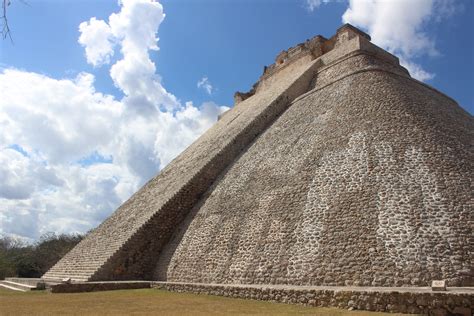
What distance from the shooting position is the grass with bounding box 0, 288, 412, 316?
6.80m

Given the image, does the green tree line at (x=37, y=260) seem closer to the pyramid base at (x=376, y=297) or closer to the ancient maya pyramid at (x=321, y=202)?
the ancient maya pyramid at (x=321, y=202)

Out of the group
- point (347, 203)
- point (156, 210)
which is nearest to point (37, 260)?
point (156, 210)

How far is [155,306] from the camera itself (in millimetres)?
7711

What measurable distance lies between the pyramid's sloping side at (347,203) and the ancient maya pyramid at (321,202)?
0.03 m

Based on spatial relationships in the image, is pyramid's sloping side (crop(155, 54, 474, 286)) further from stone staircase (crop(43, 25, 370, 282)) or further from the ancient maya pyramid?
stone staircase (crop(43, 25, 370, 282))

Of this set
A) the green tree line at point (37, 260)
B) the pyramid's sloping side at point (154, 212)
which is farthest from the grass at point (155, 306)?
the green tree line at point (37, 260)

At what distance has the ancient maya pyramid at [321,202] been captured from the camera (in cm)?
802

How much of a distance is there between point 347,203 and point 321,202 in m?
0.67

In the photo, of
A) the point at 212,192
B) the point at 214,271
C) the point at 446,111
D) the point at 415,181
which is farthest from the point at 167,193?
the point at 446,111

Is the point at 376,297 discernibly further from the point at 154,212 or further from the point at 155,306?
the point at 154,212

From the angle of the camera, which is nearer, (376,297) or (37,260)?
(376,297)

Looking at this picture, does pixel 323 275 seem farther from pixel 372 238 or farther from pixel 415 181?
pixel 415 181

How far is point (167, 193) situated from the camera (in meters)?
14.6

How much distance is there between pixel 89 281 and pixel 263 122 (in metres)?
8.64
